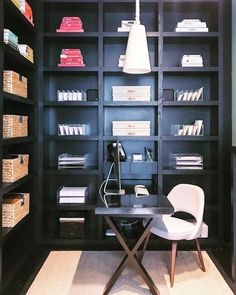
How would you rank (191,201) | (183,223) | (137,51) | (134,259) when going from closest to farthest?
(137,51), (134,259), (183,223), (191,201)

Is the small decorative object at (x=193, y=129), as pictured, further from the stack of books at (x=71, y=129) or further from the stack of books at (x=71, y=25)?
the stack of books at (x=71, y=25)

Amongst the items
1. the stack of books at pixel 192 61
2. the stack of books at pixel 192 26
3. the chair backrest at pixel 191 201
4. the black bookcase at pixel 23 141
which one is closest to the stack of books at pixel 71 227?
the black bookcase at pixel 23 141

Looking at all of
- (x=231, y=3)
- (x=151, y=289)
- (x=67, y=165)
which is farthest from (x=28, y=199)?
(x=231, y=3)

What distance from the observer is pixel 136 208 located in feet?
7.42

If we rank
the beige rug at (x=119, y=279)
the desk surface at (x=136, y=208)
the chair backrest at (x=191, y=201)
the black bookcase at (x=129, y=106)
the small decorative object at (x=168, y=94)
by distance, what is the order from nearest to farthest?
the desk surface at (x=136, y=208), the beige rug at (x=119, y=279), the chair backrest at (x=191, y=201), the black bookcase at (x=129, y=106), the small decorative object at (x=168, y=94)

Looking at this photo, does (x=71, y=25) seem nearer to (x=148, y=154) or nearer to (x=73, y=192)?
(x=148, y=154)

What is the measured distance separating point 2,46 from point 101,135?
1.43 m

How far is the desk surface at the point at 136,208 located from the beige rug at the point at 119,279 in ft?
2.32

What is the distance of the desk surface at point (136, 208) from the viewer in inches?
86.8

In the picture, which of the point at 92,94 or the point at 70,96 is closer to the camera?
the point at 70,96

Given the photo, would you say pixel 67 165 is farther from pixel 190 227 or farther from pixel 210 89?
pixel 210 89

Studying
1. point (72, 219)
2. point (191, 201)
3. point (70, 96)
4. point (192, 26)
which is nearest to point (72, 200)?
point (72, 219)

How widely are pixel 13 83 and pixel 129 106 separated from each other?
→ 55.3 inches

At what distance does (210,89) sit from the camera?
362cm
